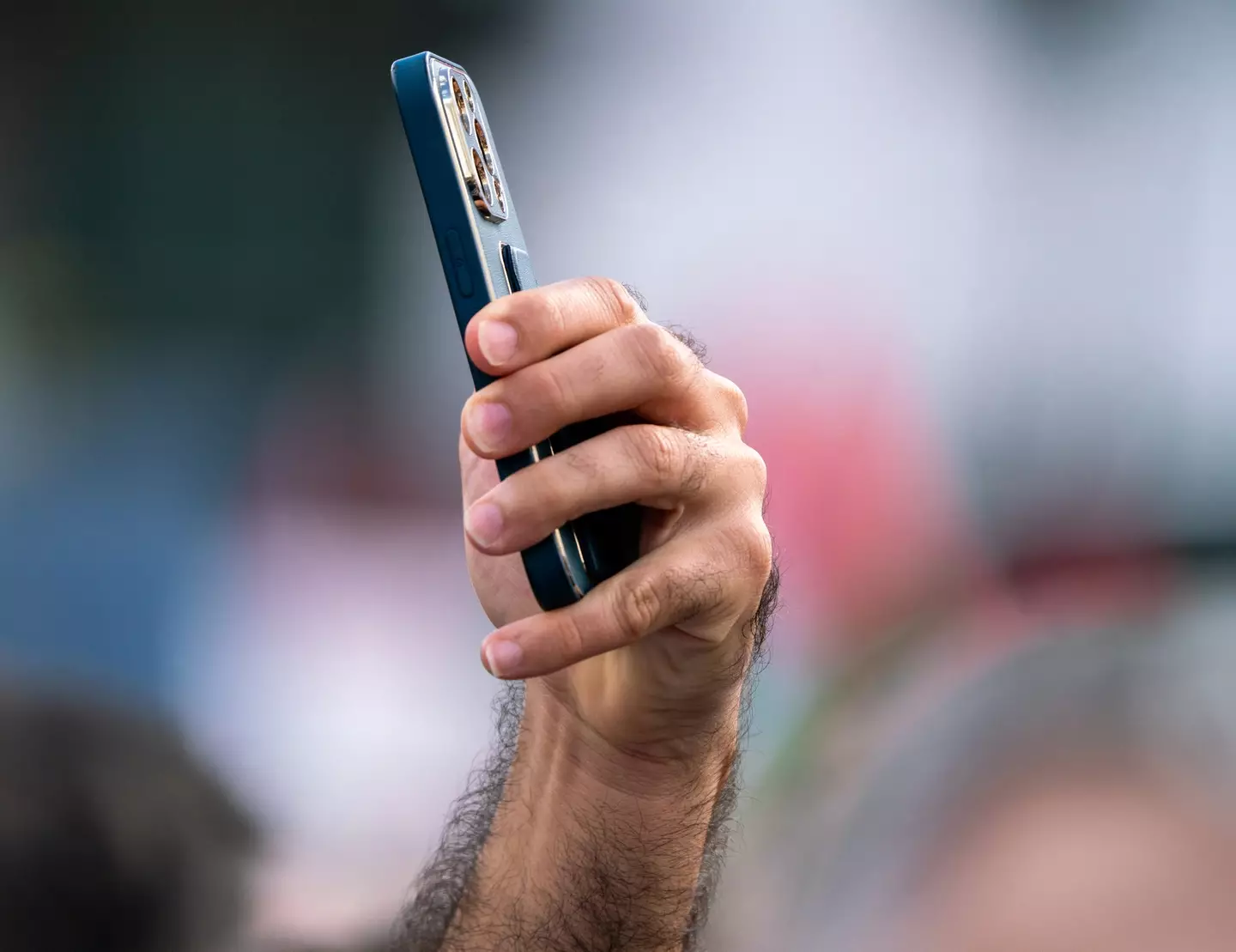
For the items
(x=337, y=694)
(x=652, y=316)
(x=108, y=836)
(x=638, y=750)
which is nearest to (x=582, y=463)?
(x=638, y=750)

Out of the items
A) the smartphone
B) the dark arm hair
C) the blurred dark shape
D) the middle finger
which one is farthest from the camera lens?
the blurred dark shape

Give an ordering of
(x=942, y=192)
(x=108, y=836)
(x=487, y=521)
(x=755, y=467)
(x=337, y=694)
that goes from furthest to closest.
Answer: (x=942, y=192) < (x=337, y=694) < (x=108, y=836) < (x=755, y=467) < (x=487, y=521)

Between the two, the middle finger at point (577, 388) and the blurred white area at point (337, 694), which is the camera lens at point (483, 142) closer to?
the middle finger at point (577, 388)

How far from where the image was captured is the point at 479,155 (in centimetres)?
41

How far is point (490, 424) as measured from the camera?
14.4 inches

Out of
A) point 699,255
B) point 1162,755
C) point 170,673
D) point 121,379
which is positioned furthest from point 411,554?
point 1162,755

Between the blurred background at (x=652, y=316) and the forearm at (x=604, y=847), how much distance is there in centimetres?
101

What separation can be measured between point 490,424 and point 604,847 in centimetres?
43

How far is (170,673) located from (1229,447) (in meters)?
2.11

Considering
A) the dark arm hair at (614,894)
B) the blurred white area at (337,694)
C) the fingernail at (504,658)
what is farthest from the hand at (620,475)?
the blurred white area at (337,694)

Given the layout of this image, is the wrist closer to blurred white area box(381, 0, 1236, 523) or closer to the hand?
the hand

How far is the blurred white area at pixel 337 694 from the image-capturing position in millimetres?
1641

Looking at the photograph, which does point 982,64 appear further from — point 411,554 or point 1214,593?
point 411,554

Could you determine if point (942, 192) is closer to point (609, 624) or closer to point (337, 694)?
point (337, 694)
